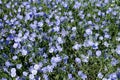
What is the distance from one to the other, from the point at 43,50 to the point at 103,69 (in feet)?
2.64

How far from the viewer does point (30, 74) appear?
3.99 metres

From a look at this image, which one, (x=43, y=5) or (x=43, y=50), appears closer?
(x=43, y=50)

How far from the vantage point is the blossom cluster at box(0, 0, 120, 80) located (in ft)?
13.4

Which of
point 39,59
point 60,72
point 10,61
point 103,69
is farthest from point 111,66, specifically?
point 10,61

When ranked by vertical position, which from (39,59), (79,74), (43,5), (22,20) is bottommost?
(79,74)

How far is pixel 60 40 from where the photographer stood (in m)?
4.48

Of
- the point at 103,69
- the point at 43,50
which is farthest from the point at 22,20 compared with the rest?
the point at 103,69

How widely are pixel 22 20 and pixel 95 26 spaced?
3.70 feet

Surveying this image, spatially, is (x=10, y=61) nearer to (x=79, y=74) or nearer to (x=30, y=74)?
(x=30, y=74)

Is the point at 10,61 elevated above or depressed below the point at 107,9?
below

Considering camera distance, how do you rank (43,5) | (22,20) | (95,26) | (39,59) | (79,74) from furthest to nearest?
1. (43,5)
2. (22,20)
3. (95,26)
4. (39,59)
5. (79,74)

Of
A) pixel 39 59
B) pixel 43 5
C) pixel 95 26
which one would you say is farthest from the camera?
pixel 43 5

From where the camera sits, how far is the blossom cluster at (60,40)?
407 cm

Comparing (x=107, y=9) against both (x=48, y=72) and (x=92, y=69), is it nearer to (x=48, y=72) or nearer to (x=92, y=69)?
(x=92, y=69)
